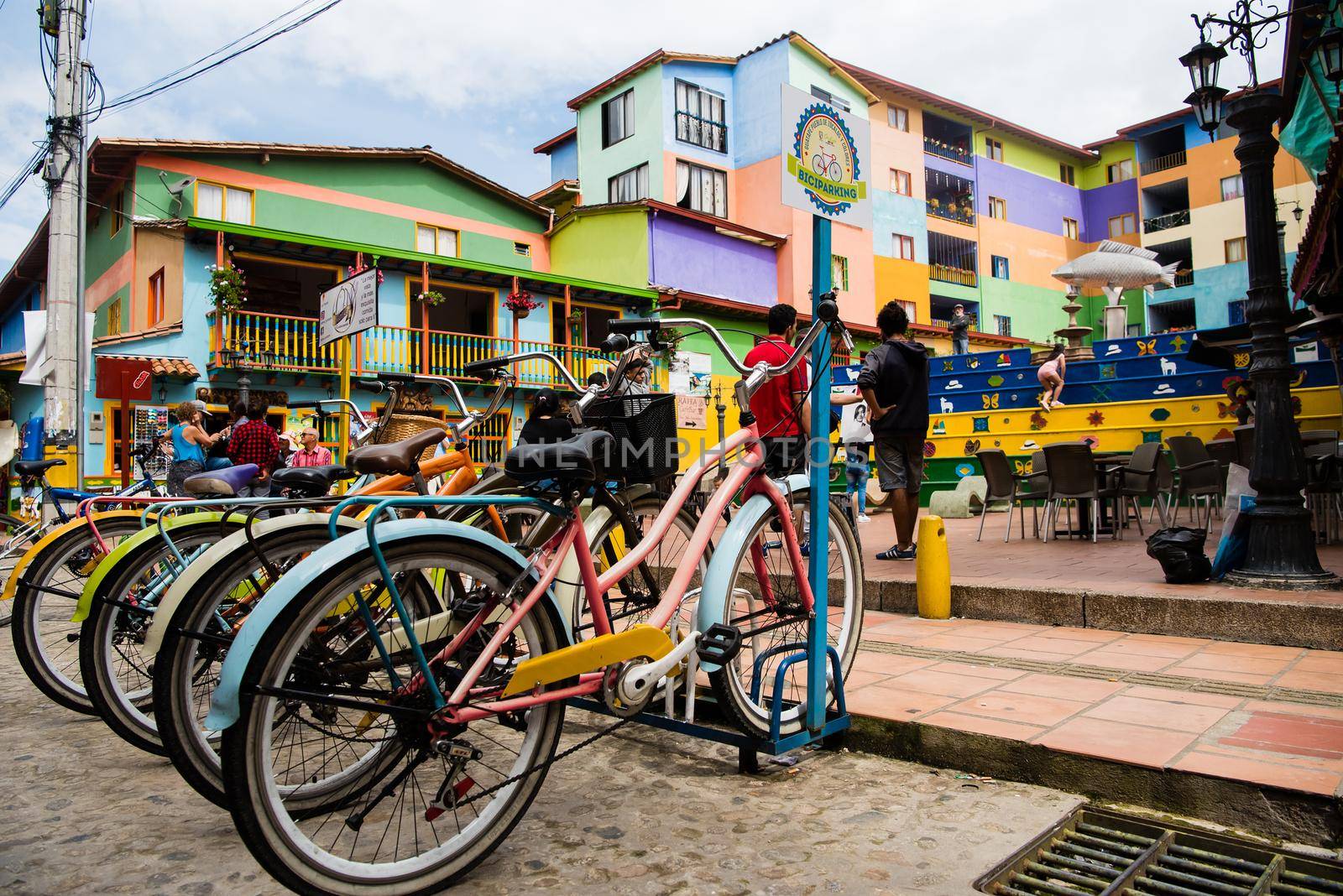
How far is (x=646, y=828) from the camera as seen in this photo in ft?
8.47

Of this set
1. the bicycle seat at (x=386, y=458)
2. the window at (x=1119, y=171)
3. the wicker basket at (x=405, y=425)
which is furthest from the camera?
the window at (x=1119, y=171)

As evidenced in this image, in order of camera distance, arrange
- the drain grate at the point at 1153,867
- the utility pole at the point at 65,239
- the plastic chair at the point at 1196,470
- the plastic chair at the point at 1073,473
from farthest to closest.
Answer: the utility pole at the point at 65,239, the plastic chair at the point at 1196,470, the plastic chair at the point at 1073,473, the drain grate at the point at 1153,867

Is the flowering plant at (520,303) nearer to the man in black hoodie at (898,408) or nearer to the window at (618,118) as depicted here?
the window at (618,118)

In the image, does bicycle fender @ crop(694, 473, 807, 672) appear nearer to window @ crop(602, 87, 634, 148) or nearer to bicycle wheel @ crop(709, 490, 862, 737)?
bicycle wheel @ crop(709, 490, 862, 737)

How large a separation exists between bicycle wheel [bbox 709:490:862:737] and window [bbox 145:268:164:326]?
17194 millimetres

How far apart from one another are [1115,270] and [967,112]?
70.6ft

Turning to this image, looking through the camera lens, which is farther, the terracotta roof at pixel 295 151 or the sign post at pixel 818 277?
the terracotta roof at pixel 295 151

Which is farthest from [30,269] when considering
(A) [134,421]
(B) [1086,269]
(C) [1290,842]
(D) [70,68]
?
(C) [1290,842]

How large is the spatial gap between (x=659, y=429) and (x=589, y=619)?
727 millimetres

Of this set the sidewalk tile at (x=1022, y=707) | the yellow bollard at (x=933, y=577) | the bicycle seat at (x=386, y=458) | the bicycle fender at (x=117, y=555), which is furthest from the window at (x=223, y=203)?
the sidewalk tile at (x=1022, y=707)

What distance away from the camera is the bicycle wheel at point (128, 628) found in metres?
3.28

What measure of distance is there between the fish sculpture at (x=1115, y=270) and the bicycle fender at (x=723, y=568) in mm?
13268

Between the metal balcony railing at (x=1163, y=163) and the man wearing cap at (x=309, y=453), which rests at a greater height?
the metal balcony railing at (x=1163, y=163)

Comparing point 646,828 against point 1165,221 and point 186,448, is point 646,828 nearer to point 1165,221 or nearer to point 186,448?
point 186,448
